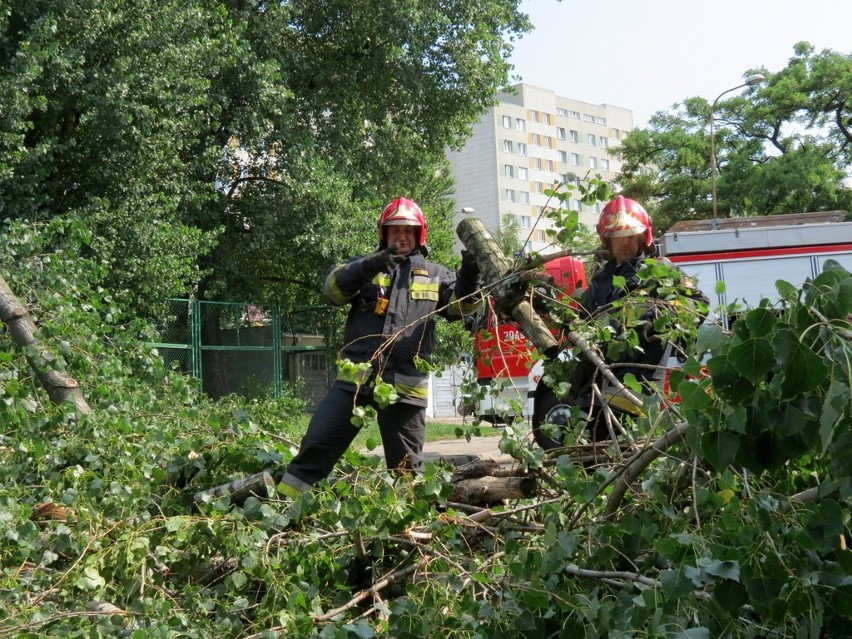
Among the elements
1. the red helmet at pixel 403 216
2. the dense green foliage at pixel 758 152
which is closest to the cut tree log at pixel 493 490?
the red helmet at pixel 403 216

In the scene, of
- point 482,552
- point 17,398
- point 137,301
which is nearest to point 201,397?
point 17,398

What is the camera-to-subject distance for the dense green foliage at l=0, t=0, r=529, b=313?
37.1ft

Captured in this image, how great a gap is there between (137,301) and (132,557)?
977 centimetres

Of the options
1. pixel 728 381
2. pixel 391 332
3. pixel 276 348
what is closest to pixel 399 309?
pixel 391 332

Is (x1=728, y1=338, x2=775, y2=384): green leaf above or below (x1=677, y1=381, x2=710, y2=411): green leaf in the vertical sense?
above

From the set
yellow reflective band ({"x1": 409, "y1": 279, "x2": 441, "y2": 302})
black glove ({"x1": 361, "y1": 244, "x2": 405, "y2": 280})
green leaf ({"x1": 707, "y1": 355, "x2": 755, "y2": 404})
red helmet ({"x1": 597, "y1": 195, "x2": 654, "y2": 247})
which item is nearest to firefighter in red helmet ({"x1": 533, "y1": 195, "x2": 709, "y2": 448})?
red helmet ({"x1": 597, "y1": 195, "x2": 654, "y2": 247})

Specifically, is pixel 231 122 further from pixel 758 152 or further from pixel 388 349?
pixel 758 152

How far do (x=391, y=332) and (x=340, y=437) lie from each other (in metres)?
0.51

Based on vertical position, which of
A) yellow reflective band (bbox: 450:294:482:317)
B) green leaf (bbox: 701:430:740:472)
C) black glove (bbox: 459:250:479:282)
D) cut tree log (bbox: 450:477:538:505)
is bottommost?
cut tree log (bbox: 450:477:538:505)

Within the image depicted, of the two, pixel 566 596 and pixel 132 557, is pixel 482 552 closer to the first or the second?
pixel 566 596

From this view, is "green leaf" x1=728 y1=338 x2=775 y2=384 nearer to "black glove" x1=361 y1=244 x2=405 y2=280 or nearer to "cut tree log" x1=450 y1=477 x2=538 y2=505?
"cut tree log" x1=450 y1=477 x2=538 y2=505

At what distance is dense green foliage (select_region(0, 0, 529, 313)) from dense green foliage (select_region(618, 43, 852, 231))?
1232 centimetres

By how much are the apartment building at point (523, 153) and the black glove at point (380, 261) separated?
56.9 m

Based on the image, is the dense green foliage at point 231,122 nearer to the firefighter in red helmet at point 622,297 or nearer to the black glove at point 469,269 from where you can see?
the black glove at point 469,269
